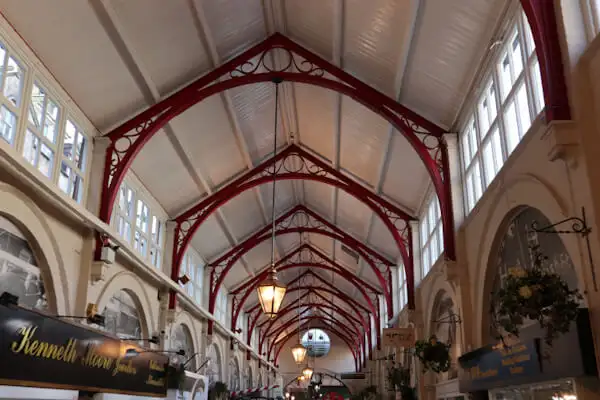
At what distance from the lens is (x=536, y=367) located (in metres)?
6.49

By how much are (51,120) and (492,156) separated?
6.86 metres

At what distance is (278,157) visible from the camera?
17.0 meters

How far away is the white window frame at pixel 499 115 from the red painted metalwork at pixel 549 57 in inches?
31.5

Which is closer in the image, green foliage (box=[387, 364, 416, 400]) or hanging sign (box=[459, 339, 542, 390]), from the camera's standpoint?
hanging sign (box=[459, 339, 542, 390])

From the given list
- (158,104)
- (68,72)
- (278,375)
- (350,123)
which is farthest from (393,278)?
(278,375)

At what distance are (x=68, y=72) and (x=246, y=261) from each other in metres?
14.8

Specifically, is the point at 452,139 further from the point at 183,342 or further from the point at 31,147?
the point at 183,342

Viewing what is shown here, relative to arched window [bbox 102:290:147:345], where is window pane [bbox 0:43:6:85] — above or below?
above

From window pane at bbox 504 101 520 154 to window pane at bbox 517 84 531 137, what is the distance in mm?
180

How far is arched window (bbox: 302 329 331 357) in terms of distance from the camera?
42.8m

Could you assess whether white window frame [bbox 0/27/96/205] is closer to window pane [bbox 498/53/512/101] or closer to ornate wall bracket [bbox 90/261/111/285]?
ornate wall bracket [bbox 90/261/111/285]

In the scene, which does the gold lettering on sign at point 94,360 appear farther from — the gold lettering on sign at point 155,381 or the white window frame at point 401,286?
the white window frame at point 401,286

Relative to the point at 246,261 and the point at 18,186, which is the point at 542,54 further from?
the point at 246,261

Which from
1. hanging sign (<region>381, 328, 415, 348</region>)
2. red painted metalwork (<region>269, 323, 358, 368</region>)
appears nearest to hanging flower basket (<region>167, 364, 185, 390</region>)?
hanging sign (<region>381, 328, 415, 348</region>)
